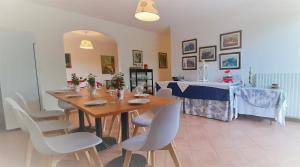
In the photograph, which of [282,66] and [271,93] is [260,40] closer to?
[282,66]

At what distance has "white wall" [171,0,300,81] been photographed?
10.3 ft

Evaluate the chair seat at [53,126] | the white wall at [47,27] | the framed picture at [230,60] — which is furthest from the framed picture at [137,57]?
the chair seat at [53,126]

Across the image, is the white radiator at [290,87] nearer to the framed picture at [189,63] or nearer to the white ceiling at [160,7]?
the white ceiling at [160,7]

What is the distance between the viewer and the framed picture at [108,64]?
23.5 feet

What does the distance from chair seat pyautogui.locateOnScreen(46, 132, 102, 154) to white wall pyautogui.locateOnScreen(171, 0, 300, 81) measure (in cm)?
353

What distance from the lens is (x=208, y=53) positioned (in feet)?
14.2

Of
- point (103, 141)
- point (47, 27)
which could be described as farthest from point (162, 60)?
point (103, 141)

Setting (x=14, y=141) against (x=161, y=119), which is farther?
(x=14, y=141)

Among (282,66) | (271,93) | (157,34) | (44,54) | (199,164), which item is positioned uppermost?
(157,34)

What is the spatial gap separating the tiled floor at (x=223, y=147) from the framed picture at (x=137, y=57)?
2937mm

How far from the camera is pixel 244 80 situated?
12.4 ft

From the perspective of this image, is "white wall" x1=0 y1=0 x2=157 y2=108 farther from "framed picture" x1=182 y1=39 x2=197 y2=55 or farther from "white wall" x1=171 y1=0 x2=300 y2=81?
"white wall" x1=171 y1=0 x2=300 y2=81

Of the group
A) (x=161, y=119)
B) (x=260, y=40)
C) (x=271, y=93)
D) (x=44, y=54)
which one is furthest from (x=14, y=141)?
(x=260, y=40)

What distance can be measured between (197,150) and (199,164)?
0.32 m
